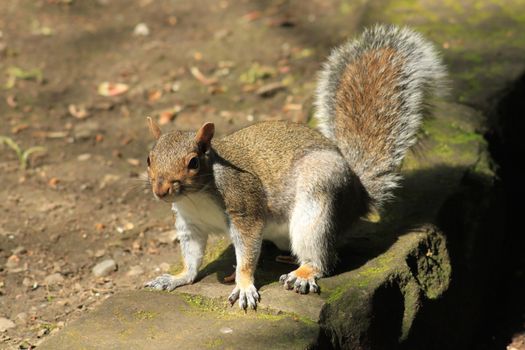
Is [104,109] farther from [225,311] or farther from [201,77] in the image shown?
[225,311]

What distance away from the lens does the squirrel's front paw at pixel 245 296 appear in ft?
10.3

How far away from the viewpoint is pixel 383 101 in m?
3.77

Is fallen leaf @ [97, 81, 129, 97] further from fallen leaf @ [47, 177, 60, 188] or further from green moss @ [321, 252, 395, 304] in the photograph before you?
green moss @ [321, 252, 395, 304]

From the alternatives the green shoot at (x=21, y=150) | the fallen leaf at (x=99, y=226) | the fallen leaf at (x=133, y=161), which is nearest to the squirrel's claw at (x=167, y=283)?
the fallen leaf at (x=99, y=226)

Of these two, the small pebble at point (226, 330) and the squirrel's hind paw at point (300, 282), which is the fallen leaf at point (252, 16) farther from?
the small pebble at point (226, 330)

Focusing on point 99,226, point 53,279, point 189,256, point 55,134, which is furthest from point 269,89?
point 189,256

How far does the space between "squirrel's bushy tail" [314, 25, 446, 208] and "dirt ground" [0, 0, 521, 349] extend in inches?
48.2

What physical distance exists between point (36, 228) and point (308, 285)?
1964 mm

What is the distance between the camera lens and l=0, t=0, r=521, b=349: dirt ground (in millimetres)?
4141

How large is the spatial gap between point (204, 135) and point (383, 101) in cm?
101

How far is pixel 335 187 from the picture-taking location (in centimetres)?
343

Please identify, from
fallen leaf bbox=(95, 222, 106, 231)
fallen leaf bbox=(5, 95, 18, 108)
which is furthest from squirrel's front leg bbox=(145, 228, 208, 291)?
fallen leaf bbox=(5, 95, 18, 108)

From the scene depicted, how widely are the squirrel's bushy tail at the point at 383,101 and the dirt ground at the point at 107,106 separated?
1.22m

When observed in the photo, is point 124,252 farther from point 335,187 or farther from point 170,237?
point 335,187
